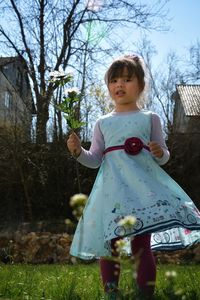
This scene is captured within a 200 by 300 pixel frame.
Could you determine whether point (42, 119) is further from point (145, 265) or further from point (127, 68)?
point (145, 265)

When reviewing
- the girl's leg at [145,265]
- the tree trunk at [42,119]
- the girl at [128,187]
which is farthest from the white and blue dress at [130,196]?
the tree trunk at [42,119]

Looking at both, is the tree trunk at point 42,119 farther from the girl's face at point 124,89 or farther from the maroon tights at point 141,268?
the maroon tights at point 141,268

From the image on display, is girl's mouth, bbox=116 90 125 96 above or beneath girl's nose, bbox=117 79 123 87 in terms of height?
beneath

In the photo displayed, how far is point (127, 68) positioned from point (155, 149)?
1.87ft

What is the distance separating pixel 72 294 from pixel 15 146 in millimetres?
7770

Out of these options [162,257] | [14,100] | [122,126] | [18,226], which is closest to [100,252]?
[122,126]

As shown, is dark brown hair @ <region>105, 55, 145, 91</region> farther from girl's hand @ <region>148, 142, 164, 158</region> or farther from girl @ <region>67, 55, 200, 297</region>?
girl's hand @ <region>148, 142, 164, 158</region>

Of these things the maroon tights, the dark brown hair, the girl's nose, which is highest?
the dark brown hair

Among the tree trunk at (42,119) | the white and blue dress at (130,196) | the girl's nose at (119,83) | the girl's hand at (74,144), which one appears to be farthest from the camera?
the tree trunk at (42,119)

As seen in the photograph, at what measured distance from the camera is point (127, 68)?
2.87 metres

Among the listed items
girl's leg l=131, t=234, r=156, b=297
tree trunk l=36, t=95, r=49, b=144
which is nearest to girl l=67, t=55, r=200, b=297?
girl's leg l=131, t=234, r=156, b=297

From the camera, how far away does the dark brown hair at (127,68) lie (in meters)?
2.87

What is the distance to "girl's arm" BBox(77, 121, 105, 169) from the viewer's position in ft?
9.41

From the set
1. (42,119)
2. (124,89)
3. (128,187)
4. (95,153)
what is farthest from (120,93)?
(42,119)
